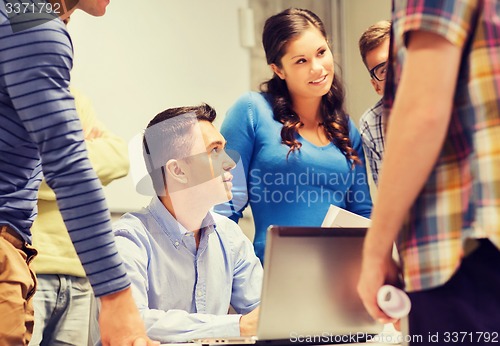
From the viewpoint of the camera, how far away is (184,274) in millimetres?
1643

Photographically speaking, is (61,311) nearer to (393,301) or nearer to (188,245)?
(188,245)

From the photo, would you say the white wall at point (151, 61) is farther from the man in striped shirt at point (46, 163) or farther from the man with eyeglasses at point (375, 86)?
the man in striped shirt at point (46, 163)

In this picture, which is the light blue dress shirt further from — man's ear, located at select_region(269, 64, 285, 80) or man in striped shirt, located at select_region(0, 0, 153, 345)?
man's ear, located at select_region(269, 64, 285, 80)

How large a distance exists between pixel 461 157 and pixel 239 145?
1.28m

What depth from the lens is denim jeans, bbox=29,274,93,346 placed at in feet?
6.01

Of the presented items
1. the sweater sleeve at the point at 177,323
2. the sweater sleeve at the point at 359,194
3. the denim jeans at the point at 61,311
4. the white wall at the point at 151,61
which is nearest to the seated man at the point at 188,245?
the sweater sleeve at the point at 177,323

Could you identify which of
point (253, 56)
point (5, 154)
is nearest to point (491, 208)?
point (5, 154)

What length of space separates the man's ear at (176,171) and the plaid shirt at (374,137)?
20.6 inches

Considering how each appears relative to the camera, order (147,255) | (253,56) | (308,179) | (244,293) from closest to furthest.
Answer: (147,255) < (244,293) < (308,179) < (253,56)

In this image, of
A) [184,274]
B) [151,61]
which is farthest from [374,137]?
[151,61]

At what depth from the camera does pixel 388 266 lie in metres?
0.89

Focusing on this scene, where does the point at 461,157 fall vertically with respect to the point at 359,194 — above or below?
above

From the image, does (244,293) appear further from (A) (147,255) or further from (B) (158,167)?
(B) (158,167)

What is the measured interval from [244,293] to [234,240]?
15 cm
